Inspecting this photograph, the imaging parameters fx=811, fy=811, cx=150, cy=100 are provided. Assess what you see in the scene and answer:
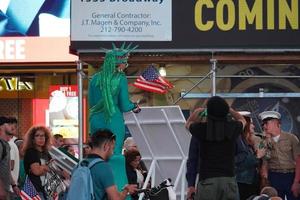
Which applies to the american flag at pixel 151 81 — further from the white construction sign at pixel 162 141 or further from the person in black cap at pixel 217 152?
the person in black cap at pixel 217 152

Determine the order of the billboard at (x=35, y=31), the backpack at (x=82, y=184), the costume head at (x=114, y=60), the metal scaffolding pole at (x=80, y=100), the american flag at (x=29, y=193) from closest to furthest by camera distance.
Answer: the backpack at (x=82, y=184) → the american flag at (x=29, y=193) → the costume head at (x=114, y=60) → the metal scaffolding pole at (x=80, y=100) → the billboard at (x=35, y=31)

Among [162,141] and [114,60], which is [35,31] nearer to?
[162,141]

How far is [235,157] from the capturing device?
930 cm

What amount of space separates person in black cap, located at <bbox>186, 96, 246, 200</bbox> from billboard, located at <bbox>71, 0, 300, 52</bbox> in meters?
3.40

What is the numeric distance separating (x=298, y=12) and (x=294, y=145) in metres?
2.11

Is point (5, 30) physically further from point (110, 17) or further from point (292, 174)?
point (292, 174)

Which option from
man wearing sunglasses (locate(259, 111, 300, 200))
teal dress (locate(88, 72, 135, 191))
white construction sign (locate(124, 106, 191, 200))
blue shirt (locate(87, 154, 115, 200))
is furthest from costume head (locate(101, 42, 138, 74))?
blue shirt (locate(87, 154, 115, 200))

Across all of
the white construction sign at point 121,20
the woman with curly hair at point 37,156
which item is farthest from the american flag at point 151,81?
the woman with curly hair at point 37,156

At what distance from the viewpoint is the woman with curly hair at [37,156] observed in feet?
34.0

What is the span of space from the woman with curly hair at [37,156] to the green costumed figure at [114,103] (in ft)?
3.03

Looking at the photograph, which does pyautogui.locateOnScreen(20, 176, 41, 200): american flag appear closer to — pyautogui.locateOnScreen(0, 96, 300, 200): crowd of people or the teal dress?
pyautogui.locateOnScreen(0, 96, 300, 200): crowd of people

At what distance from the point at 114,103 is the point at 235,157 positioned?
1618 mm

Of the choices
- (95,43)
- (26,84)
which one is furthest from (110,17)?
(26,84)

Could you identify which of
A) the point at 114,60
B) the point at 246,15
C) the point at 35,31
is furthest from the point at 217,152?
the point at 35,31
